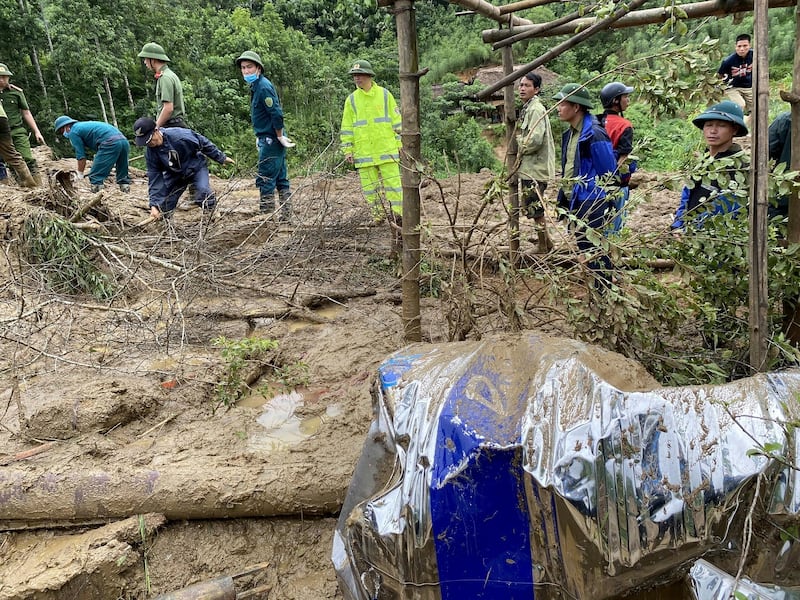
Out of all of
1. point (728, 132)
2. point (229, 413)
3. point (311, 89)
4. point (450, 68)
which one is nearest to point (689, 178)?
point (728, 132)

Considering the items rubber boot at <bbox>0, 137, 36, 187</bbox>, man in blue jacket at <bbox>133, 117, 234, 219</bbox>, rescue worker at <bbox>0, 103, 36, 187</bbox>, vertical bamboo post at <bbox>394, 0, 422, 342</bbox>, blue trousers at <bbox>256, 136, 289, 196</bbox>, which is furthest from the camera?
rubber boot at <bbox>0, 137, 36, 187</bbox>

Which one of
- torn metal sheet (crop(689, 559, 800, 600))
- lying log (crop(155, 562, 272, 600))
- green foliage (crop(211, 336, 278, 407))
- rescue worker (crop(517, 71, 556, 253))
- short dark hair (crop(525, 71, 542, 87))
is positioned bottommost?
lying log (crop(155, 562, 272, 600))

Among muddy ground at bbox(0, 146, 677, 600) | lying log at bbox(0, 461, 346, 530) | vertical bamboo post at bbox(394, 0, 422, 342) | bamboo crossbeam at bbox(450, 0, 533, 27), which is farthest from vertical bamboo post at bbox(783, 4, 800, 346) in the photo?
lying log at bbox(0, 461, 346, 530)

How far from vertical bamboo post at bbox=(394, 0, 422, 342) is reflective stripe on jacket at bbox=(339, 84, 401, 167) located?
296 centimetres

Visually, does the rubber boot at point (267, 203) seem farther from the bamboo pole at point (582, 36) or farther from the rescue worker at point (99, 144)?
the bamboo pole at point (582, 36)

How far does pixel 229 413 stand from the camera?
10.0 feet

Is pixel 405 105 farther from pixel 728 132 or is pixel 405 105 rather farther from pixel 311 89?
pixel 311 89

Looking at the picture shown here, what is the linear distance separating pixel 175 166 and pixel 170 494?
400cm

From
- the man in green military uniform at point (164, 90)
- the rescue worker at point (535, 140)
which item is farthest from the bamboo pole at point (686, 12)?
the man in green military uniform at point (164, 90)

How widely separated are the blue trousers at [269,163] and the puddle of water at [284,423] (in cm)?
348

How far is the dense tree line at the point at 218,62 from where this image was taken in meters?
11.7

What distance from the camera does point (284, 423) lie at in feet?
9.85

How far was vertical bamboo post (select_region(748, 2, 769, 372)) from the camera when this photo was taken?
1829 mm

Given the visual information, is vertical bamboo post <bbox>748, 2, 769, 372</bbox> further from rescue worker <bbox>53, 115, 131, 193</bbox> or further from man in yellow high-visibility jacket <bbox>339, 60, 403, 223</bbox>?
rescue worker <bbox>53, 115, 131, 193</bbox>
